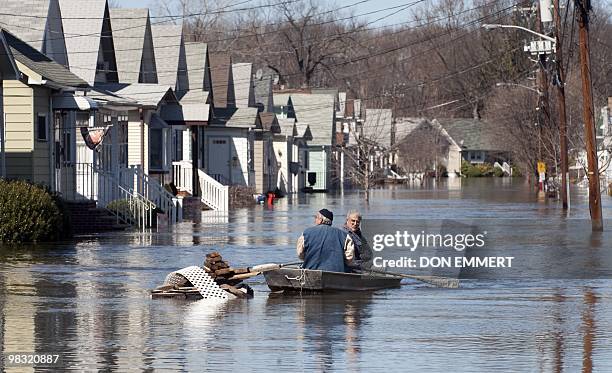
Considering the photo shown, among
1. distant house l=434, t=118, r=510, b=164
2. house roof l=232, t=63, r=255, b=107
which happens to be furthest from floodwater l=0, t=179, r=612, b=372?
distant house l=434, t=118, r=510, b=164

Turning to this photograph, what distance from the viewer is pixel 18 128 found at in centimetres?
3866

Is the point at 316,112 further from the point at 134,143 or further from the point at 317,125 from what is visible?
the point at 134,143

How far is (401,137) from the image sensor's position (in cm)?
13525

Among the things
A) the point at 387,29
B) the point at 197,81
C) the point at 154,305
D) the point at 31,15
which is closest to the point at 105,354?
the point at 154,305

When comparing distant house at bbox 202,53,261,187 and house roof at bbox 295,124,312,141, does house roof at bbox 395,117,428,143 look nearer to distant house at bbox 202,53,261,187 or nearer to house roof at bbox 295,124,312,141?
house roof at bbox 295,124,312,141

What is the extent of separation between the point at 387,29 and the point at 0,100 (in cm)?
10703

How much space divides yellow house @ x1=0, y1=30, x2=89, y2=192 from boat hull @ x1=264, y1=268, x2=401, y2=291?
17516 mm

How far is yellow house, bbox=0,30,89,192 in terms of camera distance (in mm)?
38312

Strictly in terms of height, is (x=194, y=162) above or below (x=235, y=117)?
below

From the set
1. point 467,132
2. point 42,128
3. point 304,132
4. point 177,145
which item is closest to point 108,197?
point 42,128

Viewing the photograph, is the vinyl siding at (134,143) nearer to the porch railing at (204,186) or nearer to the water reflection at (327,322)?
the porch railing at (204,186)

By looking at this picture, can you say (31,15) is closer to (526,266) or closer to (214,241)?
(214,241)

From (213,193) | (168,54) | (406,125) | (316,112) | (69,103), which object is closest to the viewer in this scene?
(69,103)

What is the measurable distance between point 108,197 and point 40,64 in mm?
5488
